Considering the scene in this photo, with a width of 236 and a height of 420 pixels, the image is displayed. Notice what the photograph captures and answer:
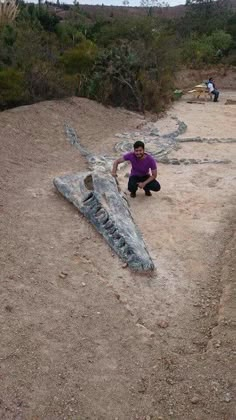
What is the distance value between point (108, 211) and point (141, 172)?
1375mm

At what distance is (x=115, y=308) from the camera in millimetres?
4238

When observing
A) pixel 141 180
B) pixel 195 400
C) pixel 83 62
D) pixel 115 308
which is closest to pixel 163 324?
pixel 115 308

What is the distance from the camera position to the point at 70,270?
4.79 m

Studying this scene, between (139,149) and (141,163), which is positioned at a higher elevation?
(139,149)

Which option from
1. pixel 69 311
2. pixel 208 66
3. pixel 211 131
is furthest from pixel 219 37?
pixel 69 311

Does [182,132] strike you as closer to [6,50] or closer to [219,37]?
[6,50]

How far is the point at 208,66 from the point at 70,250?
18271mm

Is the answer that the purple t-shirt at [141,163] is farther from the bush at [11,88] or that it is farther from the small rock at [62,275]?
the bush at [11,88]

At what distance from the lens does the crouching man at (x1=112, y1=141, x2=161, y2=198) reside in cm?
668

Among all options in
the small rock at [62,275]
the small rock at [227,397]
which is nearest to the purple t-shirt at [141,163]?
the small rock at [62,275]

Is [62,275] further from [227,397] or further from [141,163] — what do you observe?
[141,163]

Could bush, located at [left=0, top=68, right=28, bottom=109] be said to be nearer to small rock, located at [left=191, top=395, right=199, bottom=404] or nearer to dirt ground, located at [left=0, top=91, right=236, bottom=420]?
dirt ground, located at [left=0, top=91, right=236, bottom=420]

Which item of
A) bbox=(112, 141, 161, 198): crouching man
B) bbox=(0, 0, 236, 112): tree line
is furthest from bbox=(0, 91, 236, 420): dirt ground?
bbox=(0, 0, 236, 112): tree line

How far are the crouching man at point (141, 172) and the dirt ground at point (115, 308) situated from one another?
24 cm
